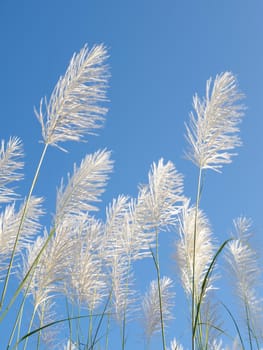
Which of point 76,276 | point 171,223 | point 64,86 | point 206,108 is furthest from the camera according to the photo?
point 76,276

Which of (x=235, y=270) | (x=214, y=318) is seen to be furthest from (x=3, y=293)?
(x=235, y=270)

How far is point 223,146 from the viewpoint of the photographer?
261cm

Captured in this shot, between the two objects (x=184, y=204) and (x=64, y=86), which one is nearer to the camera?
(x=64, y=86)

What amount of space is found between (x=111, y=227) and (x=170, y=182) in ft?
1.85

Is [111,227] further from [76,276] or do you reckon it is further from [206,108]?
[206,108]

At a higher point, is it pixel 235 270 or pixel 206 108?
pixel 206 108

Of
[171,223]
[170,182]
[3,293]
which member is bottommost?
[3,293]

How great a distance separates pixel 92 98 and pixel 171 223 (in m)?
0.88

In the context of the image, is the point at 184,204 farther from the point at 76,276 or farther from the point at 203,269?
the point at 76,276

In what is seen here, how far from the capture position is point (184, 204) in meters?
2.98

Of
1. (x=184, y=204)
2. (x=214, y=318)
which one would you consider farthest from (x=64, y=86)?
(x=214, y=318)

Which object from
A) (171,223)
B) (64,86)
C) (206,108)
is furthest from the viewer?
(171,223)

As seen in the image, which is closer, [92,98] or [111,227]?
[92,98]

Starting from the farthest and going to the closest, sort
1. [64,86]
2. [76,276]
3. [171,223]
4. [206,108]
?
[76,276] < [171,223] < [206,108] < [64,86]
